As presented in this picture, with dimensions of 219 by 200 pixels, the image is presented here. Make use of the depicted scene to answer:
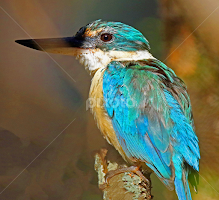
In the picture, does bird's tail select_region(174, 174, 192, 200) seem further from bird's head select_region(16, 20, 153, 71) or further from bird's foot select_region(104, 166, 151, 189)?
bird's head select_region(16, 20, 153, 71)

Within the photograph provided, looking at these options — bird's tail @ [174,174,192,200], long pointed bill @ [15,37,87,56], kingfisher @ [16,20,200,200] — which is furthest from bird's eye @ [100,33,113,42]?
bird's tail @ [174,174,192,200]

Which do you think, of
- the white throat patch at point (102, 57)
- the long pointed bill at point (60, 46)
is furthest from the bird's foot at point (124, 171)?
the long pointed bill at point (60, 46)

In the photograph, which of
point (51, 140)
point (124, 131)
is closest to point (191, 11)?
point (124, 131)

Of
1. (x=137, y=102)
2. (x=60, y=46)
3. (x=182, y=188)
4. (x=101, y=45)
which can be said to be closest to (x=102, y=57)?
(x=101, y=45)

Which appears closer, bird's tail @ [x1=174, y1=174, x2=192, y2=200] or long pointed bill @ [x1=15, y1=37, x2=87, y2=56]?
bird's tail @ [x1=174, y1=174, x2=192, y2=200]

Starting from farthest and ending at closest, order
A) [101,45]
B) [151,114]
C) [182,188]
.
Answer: [101,45] < [151,114] < [182,188]

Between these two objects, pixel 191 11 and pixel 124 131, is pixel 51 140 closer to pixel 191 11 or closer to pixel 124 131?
pixel 124 131

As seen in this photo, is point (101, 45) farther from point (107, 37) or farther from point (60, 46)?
point (60, 46)
